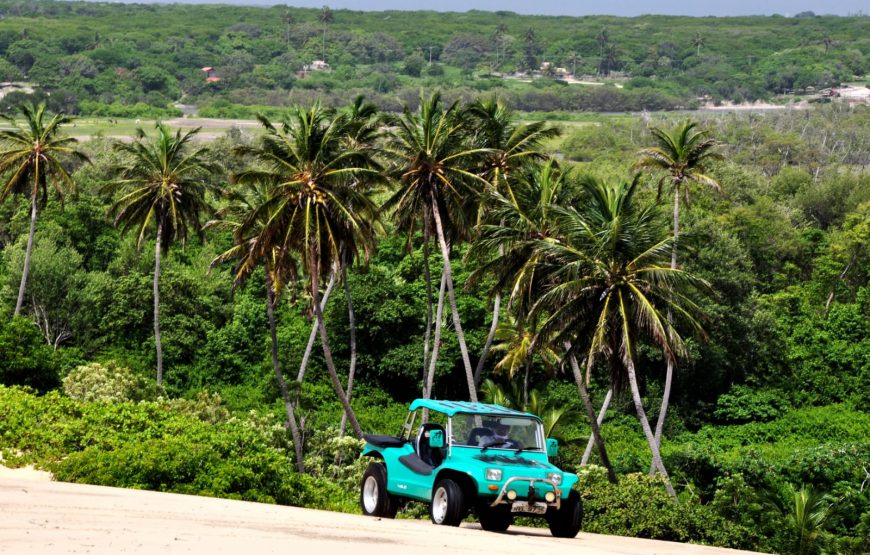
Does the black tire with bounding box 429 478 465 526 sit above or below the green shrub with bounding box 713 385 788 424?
above

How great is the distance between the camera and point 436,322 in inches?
2181

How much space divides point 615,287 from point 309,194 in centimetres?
1077

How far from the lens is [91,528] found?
49.2 feet

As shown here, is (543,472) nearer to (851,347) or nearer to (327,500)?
(327,500)

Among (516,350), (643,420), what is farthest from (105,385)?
(643,420)

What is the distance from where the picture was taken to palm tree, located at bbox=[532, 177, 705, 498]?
3497 cm

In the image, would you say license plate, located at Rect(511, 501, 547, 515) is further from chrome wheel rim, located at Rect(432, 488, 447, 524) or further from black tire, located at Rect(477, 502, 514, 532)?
chrome wheel rim, located at Rect(432, 488, 447, 524)

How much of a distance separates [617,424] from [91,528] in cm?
4890

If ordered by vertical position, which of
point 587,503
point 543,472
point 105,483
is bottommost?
point 587,503

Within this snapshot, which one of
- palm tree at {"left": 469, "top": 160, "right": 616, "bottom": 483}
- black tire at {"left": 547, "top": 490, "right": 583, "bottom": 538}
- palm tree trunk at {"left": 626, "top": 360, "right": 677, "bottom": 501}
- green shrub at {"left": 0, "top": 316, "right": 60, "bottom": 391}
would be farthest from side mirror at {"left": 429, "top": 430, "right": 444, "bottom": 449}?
green shrub at {"left": 0, "top": 316, "right": 60, "bottom": 391}

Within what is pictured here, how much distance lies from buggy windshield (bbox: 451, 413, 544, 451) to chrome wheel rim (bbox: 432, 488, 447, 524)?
0.89 metres

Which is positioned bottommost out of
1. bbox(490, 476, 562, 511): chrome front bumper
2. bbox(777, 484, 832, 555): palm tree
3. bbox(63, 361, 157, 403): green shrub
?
bbox(63, 361, 157, 403): green shrub

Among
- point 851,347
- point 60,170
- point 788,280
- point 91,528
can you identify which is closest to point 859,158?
point 788,280

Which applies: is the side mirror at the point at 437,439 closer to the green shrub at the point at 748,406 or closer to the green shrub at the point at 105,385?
the green shrub at the point at 105,385
